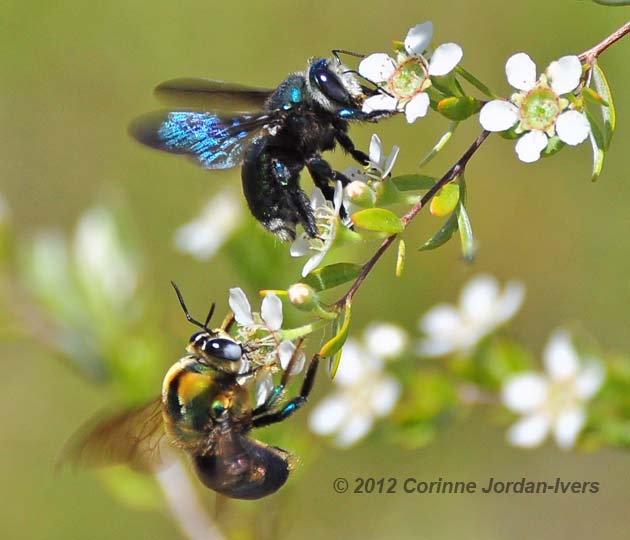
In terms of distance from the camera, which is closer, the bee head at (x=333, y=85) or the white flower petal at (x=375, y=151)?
the white flower petal at (x=375, y=151)

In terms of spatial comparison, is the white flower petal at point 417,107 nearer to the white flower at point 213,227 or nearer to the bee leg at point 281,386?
the bee leg at point 281,386

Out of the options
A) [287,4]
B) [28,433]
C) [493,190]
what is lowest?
[28,433]

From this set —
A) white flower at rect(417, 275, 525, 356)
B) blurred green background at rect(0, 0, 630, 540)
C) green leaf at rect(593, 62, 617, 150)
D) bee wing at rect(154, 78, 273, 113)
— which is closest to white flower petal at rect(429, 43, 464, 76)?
green leaf at rect(593, 62, 617, 150)

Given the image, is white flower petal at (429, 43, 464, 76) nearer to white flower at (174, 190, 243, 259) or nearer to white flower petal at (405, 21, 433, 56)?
white flower petal at (405, 21, 433, 56)

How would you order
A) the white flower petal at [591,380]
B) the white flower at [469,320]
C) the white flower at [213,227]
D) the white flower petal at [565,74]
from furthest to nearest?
the white flower at [213,227], the white flower at [469,320], the white flower petal at [591,380], the white flower petal at [565,74]

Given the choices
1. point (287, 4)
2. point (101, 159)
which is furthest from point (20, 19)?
point (287, 4)

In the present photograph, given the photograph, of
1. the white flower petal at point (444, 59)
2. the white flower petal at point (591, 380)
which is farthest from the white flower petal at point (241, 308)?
the white flower petal at point (591, 380)

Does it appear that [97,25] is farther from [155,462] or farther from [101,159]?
[155,462]
